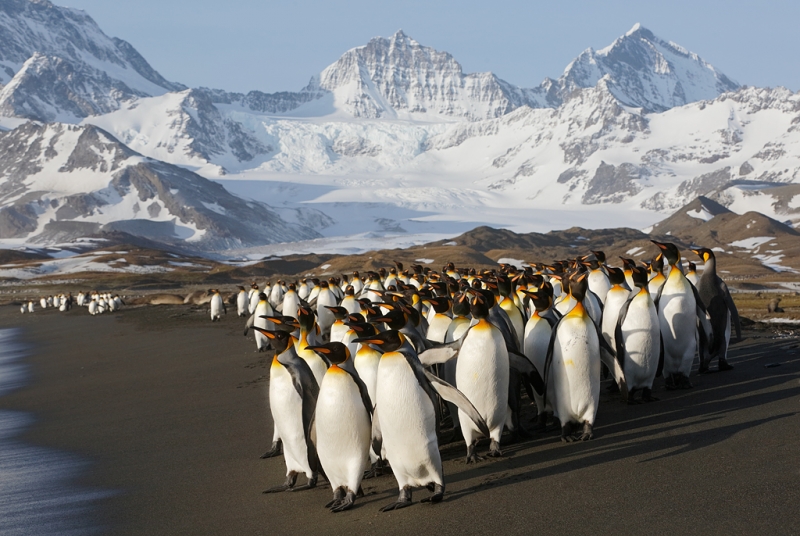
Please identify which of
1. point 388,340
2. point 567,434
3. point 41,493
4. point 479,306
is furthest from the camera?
point 567,434

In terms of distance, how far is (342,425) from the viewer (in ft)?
17.5

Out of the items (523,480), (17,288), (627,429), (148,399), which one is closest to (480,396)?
(523,480)

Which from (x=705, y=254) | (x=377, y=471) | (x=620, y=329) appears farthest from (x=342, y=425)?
(x=705, y=254)

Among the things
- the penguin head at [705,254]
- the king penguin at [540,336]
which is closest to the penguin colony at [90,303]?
the penguin head at [705,254]

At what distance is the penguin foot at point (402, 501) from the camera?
520 cm

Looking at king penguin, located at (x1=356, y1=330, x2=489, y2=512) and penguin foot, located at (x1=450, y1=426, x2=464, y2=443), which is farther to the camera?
penguin foot, located at (x1=450, y1=426, x2=464, y2=443)

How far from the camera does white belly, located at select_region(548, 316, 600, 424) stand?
6453mm

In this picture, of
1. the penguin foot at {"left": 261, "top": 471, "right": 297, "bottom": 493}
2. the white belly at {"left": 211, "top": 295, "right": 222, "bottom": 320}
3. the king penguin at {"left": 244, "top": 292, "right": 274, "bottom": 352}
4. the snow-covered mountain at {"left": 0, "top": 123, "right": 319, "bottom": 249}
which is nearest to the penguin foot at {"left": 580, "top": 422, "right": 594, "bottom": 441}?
the penguin foot at {"left": 261, "top": 471, "right": 297, "bottom": 493}

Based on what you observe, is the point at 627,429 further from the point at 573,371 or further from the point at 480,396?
the point at 480,396

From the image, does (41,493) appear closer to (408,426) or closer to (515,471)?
(408,426)

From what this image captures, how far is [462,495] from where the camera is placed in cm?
535

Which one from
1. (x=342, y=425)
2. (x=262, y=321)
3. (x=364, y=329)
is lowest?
(x=262, y=321)

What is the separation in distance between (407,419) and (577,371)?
Answer: 1.84 metres

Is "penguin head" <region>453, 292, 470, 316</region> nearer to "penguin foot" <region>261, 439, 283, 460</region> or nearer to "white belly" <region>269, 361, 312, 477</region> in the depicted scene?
"white belly" <region>269, 361, 312, 477</region>
